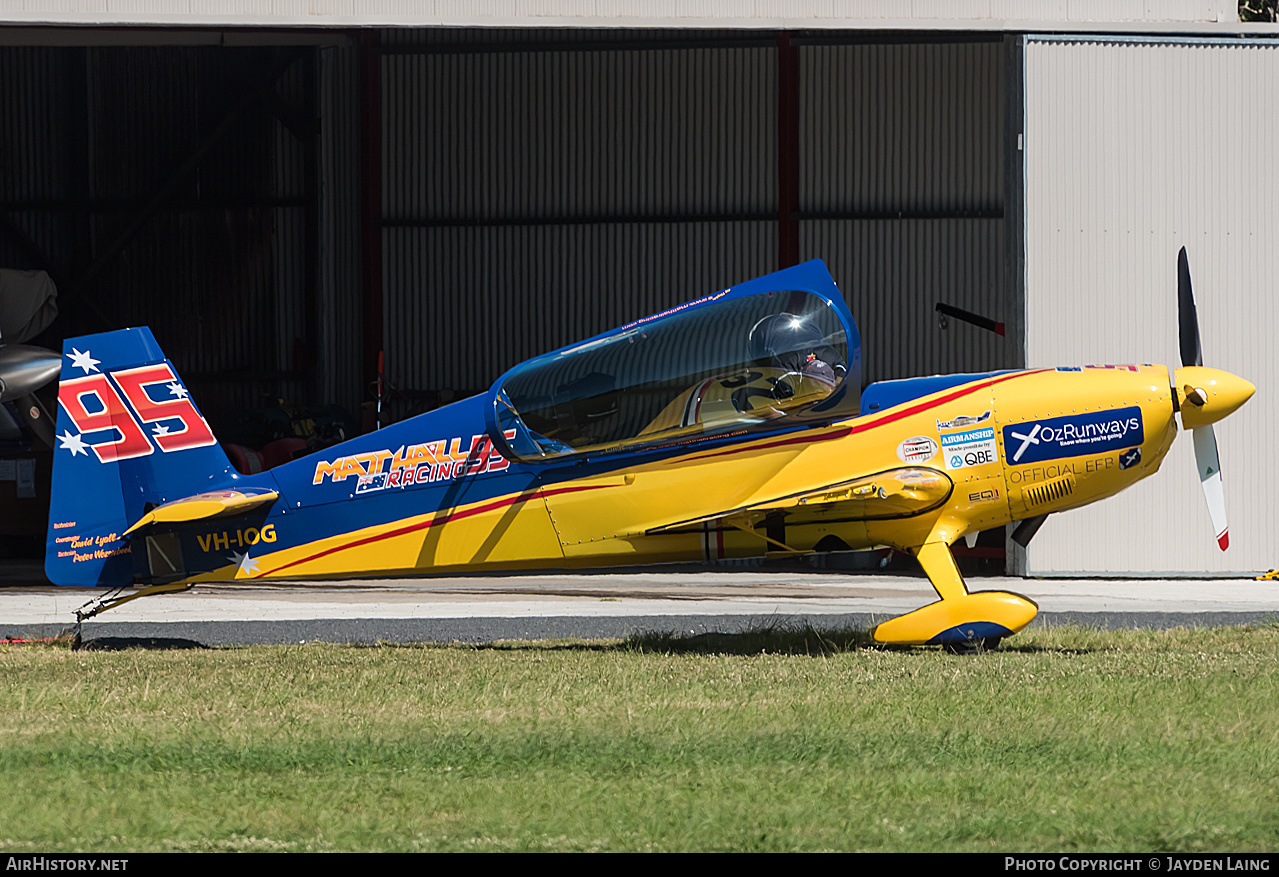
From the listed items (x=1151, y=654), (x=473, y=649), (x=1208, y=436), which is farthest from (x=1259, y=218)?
(x=473, y=649)

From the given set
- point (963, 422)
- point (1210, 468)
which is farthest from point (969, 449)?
point (1210, 468)

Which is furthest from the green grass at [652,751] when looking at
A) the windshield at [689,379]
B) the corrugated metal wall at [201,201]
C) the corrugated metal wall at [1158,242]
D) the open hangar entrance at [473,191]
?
the corrugated metal wall at [201,201]

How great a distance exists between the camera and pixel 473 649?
9.05 m

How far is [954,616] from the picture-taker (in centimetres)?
819

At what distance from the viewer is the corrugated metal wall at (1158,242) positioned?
1338 cm

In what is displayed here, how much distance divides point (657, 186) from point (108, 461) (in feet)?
44.3

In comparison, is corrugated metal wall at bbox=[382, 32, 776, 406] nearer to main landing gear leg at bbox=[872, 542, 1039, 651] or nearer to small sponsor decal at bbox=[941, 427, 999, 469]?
small sponsor decal at bbox=[941, 427, 999, 469]

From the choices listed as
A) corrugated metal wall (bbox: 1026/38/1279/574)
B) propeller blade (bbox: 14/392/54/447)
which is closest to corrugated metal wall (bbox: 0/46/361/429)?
propeller blade (bbox: 14/392/54/447)

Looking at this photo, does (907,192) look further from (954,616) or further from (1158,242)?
(954,616)

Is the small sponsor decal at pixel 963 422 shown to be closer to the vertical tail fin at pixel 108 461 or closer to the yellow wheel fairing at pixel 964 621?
the yellow wheel fairing at pixel 964 621

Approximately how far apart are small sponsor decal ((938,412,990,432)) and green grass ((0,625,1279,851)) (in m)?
1.49

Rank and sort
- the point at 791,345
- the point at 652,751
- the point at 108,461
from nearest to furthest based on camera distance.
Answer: the point at 652,751
the point at 791,345
the point at 108,461

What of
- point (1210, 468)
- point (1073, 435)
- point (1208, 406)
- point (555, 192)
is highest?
point (555, 192)

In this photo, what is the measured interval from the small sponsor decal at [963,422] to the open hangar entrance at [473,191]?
37.6 ft
